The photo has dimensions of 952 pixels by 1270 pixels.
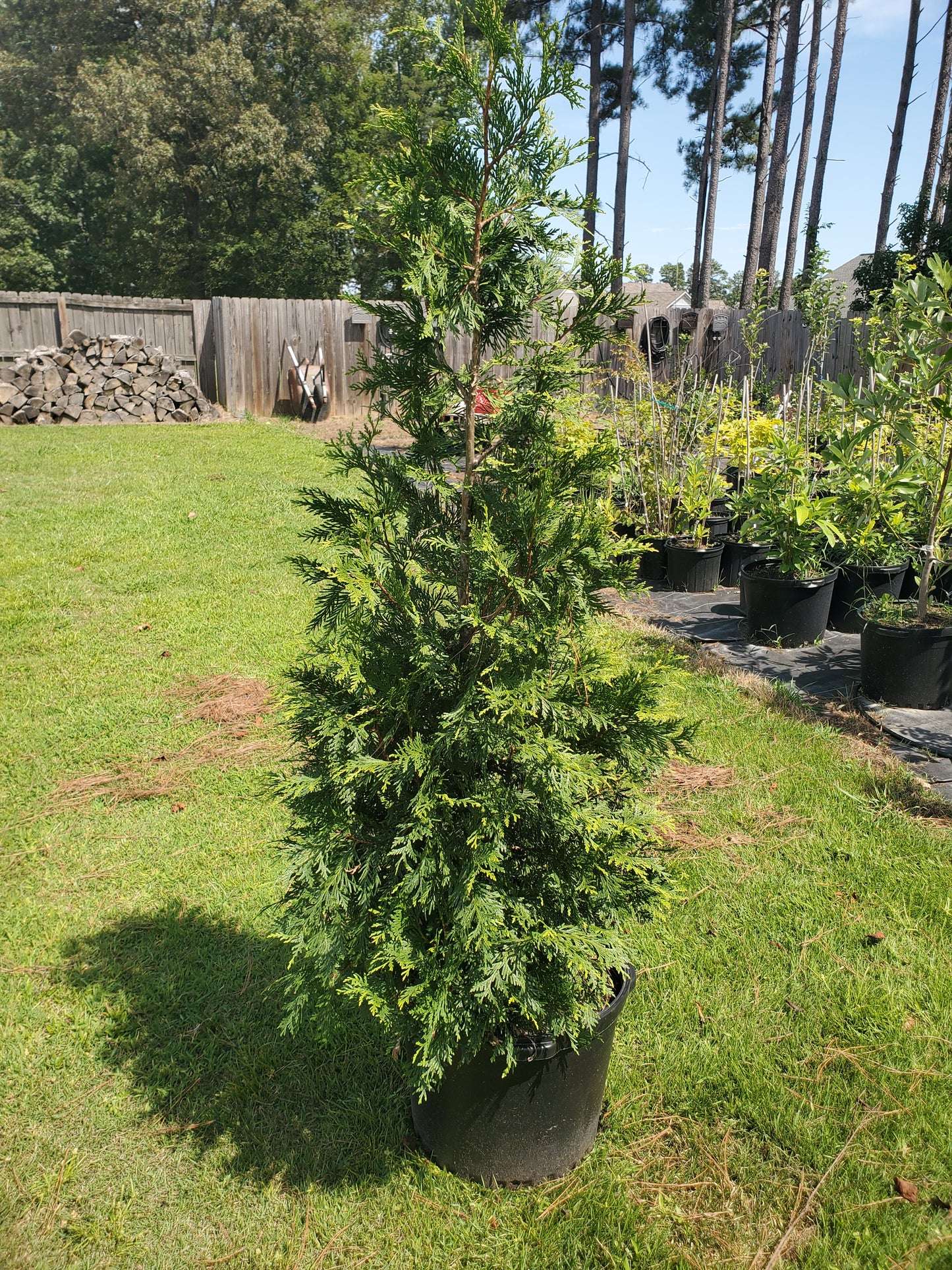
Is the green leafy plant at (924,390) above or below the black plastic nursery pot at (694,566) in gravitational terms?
above

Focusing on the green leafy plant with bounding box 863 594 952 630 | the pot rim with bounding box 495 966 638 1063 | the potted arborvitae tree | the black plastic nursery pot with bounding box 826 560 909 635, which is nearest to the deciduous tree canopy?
the black plastic nursery pot with bounding box 826 560 909 635

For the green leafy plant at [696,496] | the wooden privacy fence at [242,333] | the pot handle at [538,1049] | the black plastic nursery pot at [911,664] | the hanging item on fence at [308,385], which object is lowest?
the pot handle at [538,1049]

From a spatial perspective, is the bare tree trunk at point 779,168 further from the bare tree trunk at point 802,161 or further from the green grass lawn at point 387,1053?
the green grass lawn at point 387,1053

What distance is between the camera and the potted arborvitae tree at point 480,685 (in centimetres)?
190

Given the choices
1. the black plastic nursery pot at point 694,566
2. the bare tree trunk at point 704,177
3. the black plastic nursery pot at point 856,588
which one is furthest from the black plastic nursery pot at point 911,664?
the bare tree trunk at point 704,177

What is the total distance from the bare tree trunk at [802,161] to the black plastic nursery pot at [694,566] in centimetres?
2111

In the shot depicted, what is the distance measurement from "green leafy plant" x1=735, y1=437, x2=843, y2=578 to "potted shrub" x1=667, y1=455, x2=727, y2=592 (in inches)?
44.7

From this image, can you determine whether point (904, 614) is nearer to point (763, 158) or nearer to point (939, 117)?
point (763, 158)

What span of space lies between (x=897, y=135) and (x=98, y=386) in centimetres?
2472

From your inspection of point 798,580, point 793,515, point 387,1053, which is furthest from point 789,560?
point 387,1053

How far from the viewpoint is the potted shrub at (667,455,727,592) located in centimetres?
732

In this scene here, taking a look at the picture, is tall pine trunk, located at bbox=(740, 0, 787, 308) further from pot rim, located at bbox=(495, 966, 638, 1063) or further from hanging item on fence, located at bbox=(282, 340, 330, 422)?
pot rim, located at bbox=(495, 966, 638, 1063)

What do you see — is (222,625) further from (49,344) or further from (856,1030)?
(49,344)

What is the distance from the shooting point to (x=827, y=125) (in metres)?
26.5
